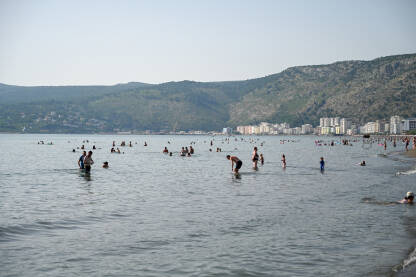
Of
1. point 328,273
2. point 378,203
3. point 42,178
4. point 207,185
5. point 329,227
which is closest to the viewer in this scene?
point 328,273

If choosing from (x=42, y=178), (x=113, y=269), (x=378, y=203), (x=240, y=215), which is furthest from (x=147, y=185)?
(x=113, y=269)

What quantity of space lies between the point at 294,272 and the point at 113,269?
15.2ft

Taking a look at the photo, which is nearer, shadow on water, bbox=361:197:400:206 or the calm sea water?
the calm sea water

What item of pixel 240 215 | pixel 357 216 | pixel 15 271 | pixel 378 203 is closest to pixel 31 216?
pixel 15 271

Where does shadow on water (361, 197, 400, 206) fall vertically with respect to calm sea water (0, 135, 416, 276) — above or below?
below

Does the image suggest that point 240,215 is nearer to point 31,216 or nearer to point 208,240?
point 208,240

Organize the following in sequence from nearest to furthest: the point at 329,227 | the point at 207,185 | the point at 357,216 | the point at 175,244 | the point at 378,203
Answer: the point at 175,244 < the point at 329,227 < the point at 357,216 < the point at 378,203 < the point at 207,185

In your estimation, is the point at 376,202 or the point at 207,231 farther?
the point at 376,202

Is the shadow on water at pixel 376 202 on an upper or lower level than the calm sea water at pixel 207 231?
lower

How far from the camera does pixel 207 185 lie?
29.5 metres

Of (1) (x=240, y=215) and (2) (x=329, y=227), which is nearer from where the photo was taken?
(2) (x=329, y=227)

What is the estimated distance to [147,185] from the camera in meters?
29.9

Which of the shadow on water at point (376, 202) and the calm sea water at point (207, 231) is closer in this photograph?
the calm sea water at point (207, 231)

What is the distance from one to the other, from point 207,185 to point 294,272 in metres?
19.1
